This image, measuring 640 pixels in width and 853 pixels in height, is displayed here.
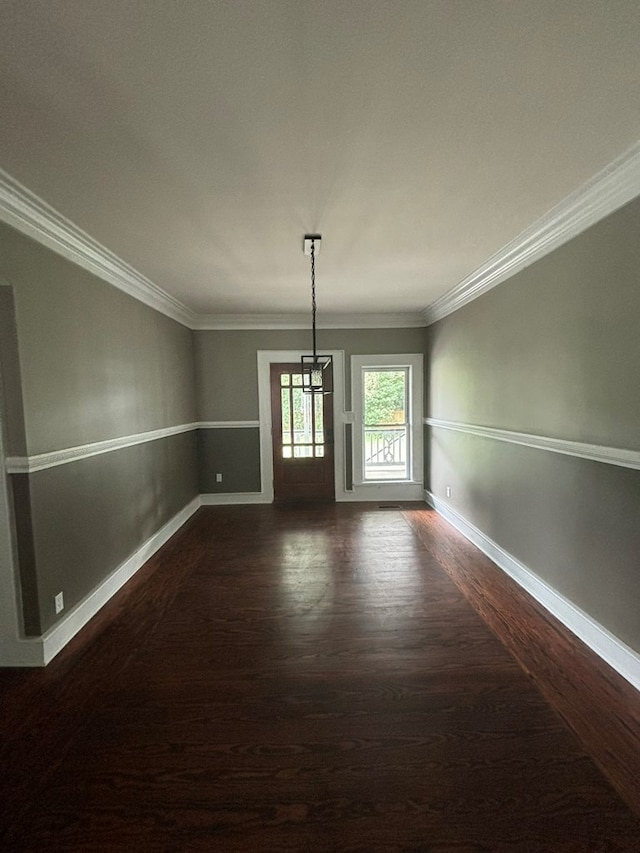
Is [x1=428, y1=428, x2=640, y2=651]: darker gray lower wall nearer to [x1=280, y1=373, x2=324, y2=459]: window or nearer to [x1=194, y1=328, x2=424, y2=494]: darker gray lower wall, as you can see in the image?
[x1=194, y1=328, x2=424, y2=494]: darker gray lower wall

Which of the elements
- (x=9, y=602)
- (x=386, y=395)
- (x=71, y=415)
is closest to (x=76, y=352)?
(x=71, y=415)

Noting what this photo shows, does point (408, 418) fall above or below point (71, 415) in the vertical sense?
below

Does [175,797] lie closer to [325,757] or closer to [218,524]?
[325,757]

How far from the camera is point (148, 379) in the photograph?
12.1ft

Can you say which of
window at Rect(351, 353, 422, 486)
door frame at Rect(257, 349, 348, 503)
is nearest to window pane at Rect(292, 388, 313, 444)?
door frame at Rect(257, 349, 348, 503)

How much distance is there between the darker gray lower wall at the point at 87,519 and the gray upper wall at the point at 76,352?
0.22 meters

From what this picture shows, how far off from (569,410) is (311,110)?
7.09ft

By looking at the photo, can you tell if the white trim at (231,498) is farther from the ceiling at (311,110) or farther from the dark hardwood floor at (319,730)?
the ceiling at (311,110)

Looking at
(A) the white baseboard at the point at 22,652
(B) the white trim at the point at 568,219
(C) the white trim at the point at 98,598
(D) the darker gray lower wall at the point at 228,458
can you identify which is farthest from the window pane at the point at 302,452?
(A) the white baseboard at the point at 22,652

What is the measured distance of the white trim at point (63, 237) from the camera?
1902 mm

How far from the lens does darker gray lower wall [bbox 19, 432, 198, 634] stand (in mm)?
2139

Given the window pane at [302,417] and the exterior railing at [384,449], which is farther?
the exterior railing at [384,449]

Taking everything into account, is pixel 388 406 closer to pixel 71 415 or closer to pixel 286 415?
pixel 286 415

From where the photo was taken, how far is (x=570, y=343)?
2342 millimetres
